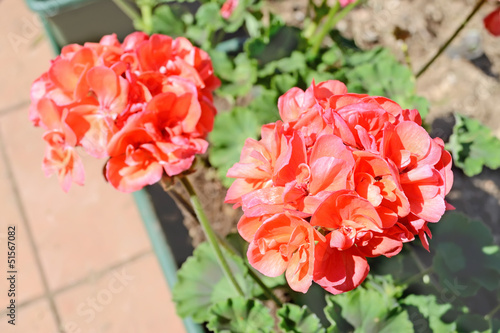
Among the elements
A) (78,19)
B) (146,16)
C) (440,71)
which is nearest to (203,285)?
(146,16)

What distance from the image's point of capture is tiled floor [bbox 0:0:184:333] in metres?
1.49

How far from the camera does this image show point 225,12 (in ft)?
4.34

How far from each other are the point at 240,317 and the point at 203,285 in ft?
0.61

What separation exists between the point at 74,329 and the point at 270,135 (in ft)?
3.72

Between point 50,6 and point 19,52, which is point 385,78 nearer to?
point 50,6

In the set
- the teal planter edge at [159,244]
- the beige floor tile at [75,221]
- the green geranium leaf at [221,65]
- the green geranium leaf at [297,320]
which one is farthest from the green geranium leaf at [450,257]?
the beige floor tile at [75,221]

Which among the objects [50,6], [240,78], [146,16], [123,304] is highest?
[50,6]

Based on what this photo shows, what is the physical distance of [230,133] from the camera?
1.25 metres

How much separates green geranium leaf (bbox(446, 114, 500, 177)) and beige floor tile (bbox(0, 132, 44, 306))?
50.9 inches

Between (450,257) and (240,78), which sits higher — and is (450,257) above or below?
below

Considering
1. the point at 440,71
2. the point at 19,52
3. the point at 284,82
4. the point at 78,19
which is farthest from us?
the point at 19,52

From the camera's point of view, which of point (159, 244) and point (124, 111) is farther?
point (159, 244)

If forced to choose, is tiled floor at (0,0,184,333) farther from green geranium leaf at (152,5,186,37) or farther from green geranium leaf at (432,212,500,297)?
green geranium leaf at (432,212,500,297)

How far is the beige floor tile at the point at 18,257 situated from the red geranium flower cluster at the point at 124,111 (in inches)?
35.5
